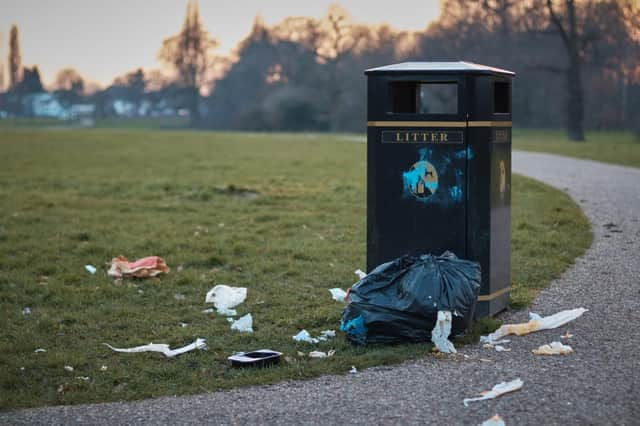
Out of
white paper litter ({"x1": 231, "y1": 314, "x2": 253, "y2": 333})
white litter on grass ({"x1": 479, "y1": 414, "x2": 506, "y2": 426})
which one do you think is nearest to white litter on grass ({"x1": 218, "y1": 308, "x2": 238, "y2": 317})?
white paper litter ({"x1": 231, "y1": 314, "x2": 253, "y2": 333})

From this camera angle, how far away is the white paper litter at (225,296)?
7194mm

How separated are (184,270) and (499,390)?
Answer: 4.88 m

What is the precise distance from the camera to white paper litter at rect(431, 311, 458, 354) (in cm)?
545

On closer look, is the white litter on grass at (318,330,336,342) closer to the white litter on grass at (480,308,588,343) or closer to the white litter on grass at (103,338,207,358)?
the white litter on grass at (103,338,207,358)

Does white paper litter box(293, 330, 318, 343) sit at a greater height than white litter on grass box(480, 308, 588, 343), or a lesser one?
lesser

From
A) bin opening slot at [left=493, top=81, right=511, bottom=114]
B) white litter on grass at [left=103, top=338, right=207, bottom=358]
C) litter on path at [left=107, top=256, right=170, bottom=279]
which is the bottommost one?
white litter on grass at [left=103, top=338, right=207, bottom=358]

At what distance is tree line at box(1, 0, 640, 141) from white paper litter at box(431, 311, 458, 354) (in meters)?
35.9

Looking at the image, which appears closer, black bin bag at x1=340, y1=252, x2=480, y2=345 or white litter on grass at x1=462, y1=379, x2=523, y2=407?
white litter on grass at x1=462, y1=379, x2=523, y2=407

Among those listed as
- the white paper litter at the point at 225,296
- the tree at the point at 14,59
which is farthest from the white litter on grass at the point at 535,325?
the tree at the point at 14,59

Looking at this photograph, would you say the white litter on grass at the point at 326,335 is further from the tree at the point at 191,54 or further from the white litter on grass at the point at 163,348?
the tree at the point at 191,54

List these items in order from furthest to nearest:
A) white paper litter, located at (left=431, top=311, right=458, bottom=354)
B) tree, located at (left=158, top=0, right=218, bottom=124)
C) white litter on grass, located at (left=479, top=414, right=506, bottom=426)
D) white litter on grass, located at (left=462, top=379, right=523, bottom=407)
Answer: tree, located at (left=158, top=0, right=218, bottom=124) → white paper litter, located at (left=431, top=311, right=458, bottom=354) → white litter on grass, located at (left=462, top=379, right=523, bottom=407) → white litter on grass, located at (left=479, top=414, right=506, bottom=426)

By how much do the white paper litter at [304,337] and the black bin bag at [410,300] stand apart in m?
0.23

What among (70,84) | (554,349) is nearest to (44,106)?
(70,84)

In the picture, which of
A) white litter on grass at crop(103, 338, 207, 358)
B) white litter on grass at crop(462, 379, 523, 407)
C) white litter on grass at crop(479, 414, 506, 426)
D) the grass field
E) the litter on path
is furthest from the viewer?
the litter on path
